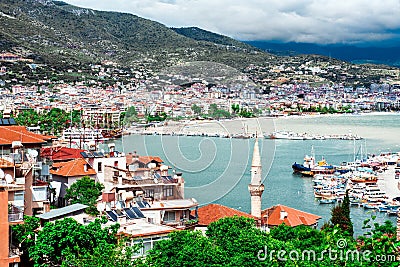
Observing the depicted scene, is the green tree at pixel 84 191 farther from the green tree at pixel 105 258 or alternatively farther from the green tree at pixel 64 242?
the green tree at pixel 105 258

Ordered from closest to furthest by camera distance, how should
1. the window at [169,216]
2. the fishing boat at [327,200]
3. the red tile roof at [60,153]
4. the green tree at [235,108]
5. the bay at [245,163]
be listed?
1. the window at [169,216]
2. the red tile roof at [60,153]
3. the green tree at [235,108]
4. the bay at [245,163]
5. the fishing boat at [327,200]

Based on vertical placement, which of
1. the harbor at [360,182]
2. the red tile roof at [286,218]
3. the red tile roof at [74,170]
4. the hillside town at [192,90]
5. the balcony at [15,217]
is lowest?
the harbor at [360,182]

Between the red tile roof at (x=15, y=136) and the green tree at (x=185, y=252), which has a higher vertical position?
the red tile roof at (x=15, y=136)

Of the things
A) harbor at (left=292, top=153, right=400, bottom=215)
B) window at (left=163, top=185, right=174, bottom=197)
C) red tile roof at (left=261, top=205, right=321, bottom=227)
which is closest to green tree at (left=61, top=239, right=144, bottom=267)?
window at (left=163, top=185, right=174, bottom=197)

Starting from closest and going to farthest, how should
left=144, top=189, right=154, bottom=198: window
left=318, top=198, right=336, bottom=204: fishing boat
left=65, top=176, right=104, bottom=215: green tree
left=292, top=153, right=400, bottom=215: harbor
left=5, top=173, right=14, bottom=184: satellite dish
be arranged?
left=5, top=173, right=14, bottom=184: satellite dish → left=144, top=189, right=154, bottom=198: window → left=65, top=176, right=104, bottom=215: green tree → left=292, top=153, right=400, bottom=215: harbor → left=318, top=198, right=336, bottom=204: fishing boat

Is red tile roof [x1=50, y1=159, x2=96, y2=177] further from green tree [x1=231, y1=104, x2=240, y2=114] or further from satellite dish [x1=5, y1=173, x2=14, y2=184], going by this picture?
satellite dish [x1=5, y1=173, x2=14, y2=184]

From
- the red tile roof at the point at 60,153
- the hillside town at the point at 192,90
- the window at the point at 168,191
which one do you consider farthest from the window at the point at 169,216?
the red tile roof at the point at 60,153

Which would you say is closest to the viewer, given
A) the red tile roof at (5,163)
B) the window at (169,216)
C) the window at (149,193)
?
the red tile roof at (5,163)

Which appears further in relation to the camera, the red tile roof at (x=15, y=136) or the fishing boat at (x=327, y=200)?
the fishing boat at (x=327, y=200)
